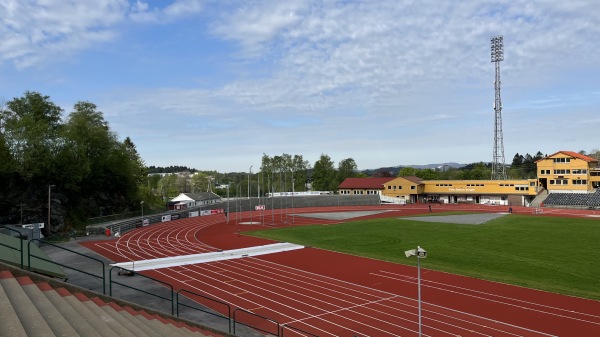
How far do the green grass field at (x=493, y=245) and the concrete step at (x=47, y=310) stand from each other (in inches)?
847

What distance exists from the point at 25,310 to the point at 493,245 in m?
34.0

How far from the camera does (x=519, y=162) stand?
17725 centimetres

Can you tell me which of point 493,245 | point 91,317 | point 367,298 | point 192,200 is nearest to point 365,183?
point 192,200

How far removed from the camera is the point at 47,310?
25.8ft

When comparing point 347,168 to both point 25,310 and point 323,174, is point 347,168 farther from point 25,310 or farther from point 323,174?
point 25,310

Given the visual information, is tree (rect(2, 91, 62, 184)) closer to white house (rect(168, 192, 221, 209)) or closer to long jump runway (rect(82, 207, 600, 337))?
long jump runway (rect(82, 207, 600, 337))

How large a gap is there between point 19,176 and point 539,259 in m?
52.8

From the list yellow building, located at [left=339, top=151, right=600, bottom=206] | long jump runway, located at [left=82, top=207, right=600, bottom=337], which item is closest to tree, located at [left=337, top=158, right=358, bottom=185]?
yellow building, located at [left=339, top=151, right=600, bottom=206]

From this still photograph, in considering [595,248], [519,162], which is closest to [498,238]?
[595,248]

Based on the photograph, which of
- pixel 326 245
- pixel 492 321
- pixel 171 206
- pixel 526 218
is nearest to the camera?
pixel 492 321

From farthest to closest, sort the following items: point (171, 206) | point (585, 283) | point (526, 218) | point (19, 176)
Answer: point (171, 206) → point (526, 218) → point (19, 176) → point (585, 283)

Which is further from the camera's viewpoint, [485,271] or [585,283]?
[485,271]

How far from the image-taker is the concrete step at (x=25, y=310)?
6832mm

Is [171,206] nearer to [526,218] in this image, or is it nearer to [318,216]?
[318,216]
